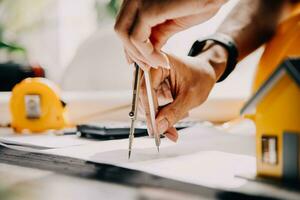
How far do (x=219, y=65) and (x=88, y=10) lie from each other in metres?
1.75

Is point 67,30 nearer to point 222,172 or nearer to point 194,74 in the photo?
point 194,74

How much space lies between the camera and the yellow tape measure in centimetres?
102

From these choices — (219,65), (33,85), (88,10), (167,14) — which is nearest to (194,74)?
(219,65)

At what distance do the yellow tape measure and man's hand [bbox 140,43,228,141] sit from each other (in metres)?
0.41

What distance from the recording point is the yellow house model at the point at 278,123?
0.39 meters

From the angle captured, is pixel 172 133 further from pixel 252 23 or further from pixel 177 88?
pixel 252 23

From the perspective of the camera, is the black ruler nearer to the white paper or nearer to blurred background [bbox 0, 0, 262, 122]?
the white paper

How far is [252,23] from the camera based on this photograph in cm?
91

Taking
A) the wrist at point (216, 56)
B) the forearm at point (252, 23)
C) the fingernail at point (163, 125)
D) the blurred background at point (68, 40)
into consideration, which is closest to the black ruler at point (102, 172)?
the fingernail at point (163, 125)

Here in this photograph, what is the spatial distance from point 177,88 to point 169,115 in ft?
0.23

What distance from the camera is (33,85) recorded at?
1.02 metres

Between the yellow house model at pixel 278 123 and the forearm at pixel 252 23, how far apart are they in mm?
456

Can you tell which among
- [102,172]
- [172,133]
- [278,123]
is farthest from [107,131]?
[278,123]

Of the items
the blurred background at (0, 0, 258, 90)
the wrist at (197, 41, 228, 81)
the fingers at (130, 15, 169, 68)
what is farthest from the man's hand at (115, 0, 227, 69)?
the blurred background at (0, 0, 258, 90)
